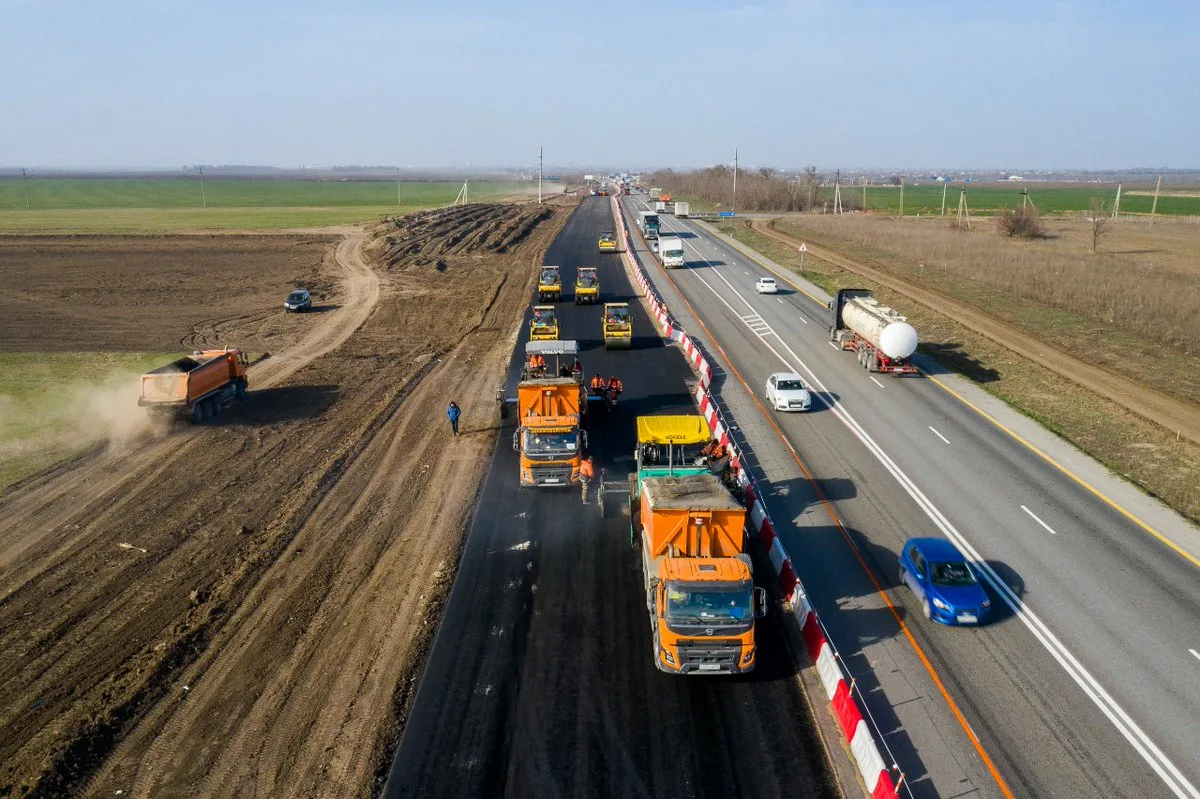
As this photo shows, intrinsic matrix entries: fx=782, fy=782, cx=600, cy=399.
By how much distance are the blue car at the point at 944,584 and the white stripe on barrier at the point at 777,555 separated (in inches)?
124

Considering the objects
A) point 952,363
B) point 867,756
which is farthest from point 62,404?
point 952,363

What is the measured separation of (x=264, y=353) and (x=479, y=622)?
1259 inches

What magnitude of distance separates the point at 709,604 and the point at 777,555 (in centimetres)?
549

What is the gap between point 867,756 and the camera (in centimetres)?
1370

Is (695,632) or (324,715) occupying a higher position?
(695,632)

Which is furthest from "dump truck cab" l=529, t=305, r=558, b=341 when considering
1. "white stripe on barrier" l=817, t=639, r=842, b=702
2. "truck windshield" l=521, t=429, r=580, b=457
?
"white stripe on barrier" l=817, t=639, r=842, b=702

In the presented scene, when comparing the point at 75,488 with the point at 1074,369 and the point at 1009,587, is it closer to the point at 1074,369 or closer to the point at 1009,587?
the point at 1009,587

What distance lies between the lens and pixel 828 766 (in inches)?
555

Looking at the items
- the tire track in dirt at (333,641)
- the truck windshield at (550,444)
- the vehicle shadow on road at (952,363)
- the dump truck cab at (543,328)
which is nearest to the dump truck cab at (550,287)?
the dump truck cab at (543,328)

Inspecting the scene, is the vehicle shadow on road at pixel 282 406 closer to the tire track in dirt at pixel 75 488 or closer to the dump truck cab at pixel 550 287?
the tire track in dirt at pixel 75 488

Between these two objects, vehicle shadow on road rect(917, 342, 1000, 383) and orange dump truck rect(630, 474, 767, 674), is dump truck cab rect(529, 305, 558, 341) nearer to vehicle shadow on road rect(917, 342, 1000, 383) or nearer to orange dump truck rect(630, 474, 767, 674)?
vehicle shadow on road rect(917, 342, 1000, 383)

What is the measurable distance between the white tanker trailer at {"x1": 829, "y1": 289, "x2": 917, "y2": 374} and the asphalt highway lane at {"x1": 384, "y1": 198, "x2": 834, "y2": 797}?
21.1 metres

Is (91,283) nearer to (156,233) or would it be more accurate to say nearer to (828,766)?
(156,233)

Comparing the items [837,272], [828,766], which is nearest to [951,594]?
[828,766]
